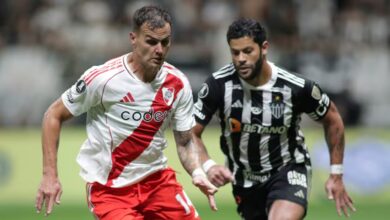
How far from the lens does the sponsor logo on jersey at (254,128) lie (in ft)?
28.3

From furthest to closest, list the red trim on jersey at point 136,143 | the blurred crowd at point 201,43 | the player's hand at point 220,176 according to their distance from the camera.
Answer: the blurred crowd at point 201,43
the player's hand at point 220,176
the red trim on jersey at point 136,143

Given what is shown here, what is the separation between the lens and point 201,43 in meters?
17.0

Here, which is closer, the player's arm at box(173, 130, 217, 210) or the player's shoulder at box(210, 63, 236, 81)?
the player's arm at box(173, 130, 217, 210)

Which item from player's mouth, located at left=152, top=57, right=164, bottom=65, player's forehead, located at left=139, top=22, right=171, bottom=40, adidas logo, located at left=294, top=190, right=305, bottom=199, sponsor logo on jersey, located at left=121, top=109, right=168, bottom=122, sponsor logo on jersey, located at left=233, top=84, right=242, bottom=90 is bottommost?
adidas logo, located at left=294, top=190, right=305, bottom=199

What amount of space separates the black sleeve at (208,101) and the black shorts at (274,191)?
2.38 ft

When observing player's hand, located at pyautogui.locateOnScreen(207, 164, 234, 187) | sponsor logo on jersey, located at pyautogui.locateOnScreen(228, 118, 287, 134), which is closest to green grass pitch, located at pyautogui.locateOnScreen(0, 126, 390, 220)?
sponsor logo on jersey, located at pyautogui.locateOnScreen(228, 118, 287, 134)

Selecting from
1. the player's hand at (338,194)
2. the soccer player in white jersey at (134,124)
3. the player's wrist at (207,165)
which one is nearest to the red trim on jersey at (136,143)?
the soccer player in white jersey at (134,124)

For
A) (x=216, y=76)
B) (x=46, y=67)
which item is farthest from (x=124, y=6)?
(x=216, y=76)

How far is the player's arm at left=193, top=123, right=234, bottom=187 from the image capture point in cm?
774

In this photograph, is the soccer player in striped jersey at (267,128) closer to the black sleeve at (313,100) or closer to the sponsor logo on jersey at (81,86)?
the black sleeve at (313,100)

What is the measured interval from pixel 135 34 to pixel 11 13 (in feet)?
34.2

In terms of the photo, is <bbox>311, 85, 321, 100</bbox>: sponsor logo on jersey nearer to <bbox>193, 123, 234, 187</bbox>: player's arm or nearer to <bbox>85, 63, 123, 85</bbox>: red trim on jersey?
<bbox>193, 123, 234, 187</bbox>: player's arm

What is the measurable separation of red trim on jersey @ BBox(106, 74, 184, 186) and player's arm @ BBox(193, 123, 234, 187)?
23.9 inches

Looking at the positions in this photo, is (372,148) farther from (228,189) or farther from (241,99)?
(241,99)
